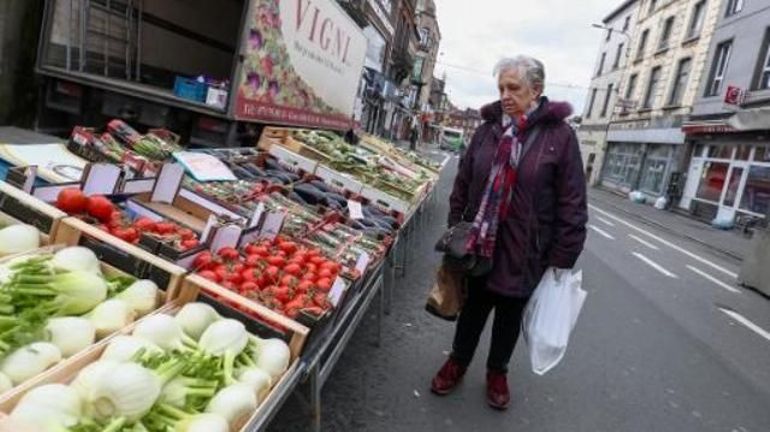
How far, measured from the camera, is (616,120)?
37.4m

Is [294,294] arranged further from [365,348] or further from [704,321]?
[704,321]

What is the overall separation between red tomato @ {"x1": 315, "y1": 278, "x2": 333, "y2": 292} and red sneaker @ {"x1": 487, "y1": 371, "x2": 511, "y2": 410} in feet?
4.40

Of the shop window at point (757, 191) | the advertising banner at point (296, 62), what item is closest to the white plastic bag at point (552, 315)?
the advertising banner at point (296, 62)

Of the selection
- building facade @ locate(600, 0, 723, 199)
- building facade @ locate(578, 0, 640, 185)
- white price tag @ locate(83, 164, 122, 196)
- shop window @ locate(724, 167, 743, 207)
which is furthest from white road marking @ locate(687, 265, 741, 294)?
building facade @ locate(578, 0, 640, 185)

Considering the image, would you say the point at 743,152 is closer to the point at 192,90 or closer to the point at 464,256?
the point at 192,90

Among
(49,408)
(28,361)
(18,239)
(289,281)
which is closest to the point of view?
(49,408)

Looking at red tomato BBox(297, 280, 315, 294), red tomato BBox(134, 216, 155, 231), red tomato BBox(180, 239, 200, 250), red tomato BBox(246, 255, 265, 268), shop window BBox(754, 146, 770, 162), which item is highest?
shop window BBox(754, 146, 770, 162)

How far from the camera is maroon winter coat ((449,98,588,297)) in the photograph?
3.53 meters

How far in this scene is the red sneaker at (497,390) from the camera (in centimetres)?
409

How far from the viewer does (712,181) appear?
2411 cm

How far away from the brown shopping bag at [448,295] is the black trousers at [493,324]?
0.07 meters

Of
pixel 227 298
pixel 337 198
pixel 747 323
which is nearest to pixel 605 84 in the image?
pixel 747 323

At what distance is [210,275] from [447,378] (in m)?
1.87

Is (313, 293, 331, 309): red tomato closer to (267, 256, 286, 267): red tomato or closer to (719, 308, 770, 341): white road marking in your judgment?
(267, 256, 286, 267): red tomato
